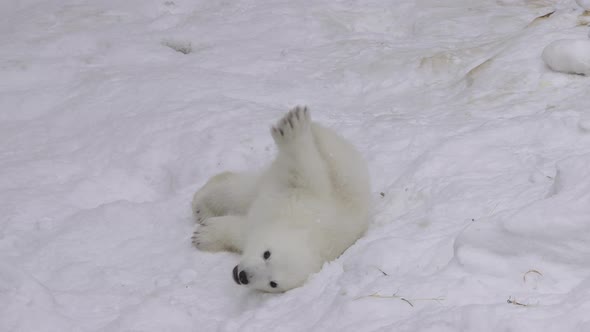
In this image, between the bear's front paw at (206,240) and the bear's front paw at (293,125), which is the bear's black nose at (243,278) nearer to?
the bear's front paw at (206,240)

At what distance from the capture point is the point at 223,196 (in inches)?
178

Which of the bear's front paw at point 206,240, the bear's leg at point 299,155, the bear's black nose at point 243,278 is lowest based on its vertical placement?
the bear's front paw at point 206,240

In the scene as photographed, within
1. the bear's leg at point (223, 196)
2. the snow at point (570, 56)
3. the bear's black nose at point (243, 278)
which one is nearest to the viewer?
the bear's black nose at point (243, 278)

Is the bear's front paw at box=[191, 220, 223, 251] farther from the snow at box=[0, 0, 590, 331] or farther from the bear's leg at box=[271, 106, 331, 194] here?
the bear's leg at box=[271, 106, 331, 194]

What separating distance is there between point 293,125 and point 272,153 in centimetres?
121

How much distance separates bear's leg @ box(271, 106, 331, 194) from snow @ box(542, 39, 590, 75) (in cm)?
219

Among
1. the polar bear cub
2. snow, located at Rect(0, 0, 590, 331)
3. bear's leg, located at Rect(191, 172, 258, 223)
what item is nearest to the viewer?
snow, located at Rect(0, 0, 590, 331)

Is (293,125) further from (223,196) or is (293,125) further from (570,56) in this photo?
(570,56)

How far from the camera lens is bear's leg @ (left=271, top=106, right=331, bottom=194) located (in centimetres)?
400

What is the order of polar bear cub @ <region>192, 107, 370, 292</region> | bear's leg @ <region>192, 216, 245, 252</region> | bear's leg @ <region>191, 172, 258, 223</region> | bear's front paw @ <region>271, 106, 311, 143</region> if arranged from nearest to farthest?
polar bear cub @ <region>192, 107, 370, 292</region> → bear's front paw @ <region>271, 106, 311, 143</region> → bear's leg @ <region>192, 216, 245, 252</region> → bear's leg @ <region>191, 172, 258, 223</region>

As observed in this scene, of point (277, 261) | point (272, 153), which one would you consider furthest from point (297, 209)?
point (272, 153)

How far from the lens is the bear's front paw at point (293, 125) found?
3980mm

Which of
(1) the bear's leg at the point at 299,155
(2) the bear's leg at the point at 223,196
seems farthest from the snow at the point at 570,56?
(2) the bear's leg at the point at 223,196

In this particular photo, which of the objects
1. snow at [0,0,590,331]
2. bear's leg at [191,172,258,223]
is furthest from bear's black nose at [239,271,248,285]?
bear's leg at [191,172,258,223]
